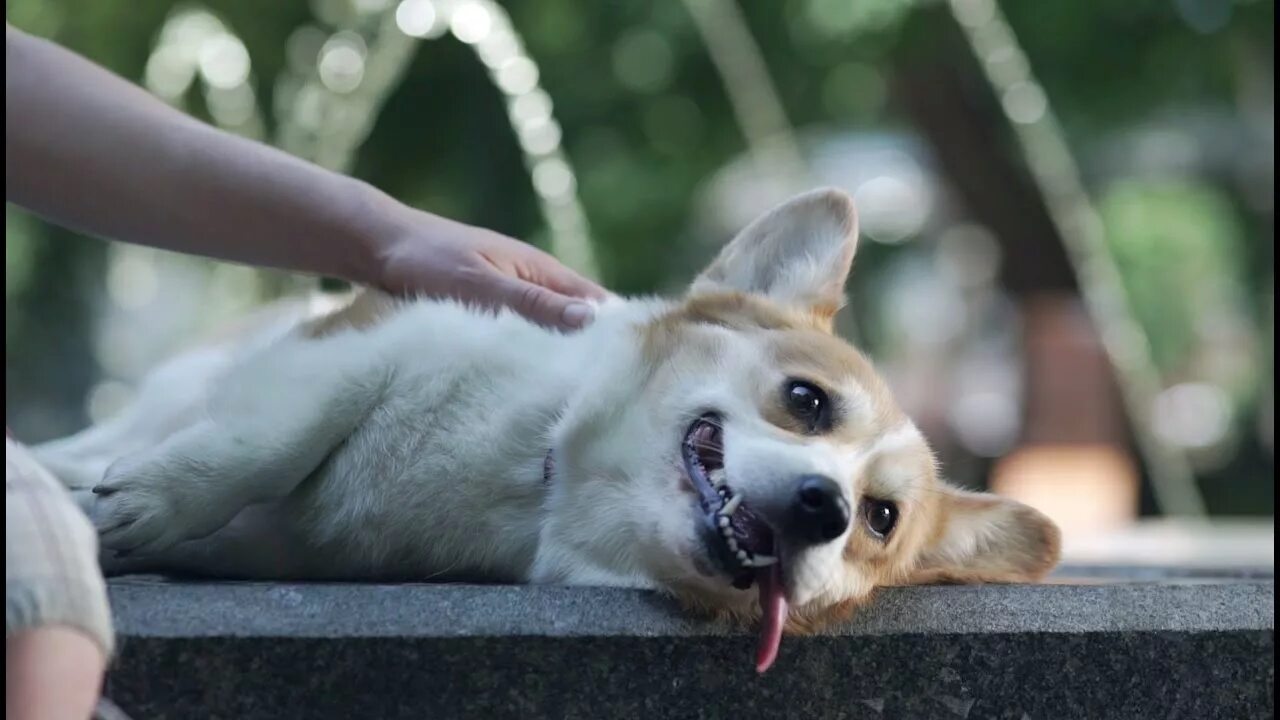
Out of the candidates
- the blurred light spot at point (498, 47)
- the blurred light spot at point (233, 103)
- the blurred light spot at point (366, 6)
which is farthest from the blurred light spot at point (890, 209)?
the blurred light spot at point (233, 103)

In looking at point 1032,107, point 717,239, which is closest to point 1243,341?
point 717,239

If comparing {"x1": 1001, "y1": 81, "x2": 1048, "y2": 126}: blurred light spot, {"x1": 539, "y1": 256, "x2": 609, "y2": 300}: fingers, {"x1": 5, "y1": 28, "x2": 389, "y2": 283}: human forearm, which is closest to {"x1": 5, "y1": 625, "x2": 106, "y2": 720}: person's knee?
{"x1": 5, "y1": 28, "x2": 389, "y2": 283}: human forearm

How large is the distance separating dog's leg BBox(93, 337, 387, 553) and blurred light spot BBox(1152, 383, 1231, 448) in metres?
10.6

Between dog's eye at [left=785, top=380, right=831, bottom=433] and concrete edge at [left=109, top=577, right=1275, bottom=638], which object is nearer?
concrete edge at [left=109, top=577, right=1275, bottom=638]

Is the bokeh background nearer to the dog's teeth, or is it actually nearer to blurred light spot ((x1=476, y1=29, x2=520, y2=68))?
blurred light spot ((x1=476, y1=29, x2=520, y2=68))

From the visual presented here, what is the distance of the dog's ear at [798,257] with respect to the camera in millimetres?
2758

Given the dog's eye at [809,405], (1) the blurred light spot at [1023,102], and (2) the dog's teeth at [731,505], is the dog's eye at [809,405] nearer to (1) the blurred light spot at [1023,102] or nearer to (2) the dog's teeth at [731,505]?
(2) the dog's teeth at [731,505]

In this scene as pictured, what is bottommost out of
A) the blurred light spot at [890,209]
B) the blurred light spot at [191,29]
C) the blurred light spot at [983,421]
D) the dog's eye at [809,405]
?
the blurred light spot at [983,421]

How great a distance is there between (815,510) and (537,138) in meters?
5.88

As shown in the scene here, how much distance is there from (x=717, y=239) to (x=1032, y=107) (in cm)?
455

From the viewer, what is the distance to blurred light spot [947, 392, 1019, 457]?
11961 mm

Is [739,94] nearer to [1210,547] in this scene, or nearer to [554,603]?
[1210,547]

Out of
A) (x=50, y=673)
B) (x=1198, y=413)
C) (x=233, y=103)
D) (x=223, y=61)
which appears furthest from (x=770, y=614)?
(x=1198, y=413)

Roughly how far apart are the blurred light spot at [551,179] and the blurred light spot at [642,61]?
0.92 m
